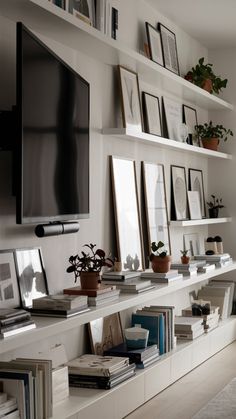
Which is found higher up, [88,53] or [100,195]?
[88,53]

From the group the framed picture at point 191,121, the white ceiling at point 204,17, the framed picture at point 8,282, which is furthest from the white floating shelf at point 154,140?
the framed picture at point 8,282

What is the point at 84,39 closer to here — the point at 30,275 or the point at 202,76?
the point at 30,275

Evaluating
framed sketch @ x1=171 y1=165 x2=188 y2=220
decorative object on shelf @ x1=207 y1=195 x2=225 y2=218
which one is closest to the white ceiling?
framed sketch @ x1=171 y1=165 x2=188 y2=220

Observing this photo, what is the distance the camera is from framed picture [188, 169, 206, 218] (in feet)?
19.7

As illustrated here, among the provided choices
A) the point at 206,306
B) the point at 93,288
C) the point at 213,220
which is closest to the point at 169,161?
the point at 213,220

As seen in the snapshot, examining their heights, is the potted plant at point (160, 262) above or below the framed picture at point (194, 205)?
below

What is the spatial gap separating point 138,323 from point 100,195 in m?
0.89

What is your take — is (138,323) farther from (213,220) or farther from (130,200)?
(213,220)

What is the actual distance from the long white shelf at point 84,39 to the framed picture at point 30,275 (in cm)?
107

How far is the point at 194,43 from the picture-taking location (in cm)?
613

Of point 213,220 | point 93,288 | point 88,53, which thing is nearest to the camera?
point 93,288

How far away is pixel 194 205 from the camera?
5.95 meters

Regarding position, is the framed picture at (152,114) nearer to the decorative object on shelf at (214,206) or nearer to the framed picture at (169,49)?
the framed picture at (169,49)

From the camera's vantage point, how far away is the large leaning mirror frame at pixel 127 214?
447 centimetres
